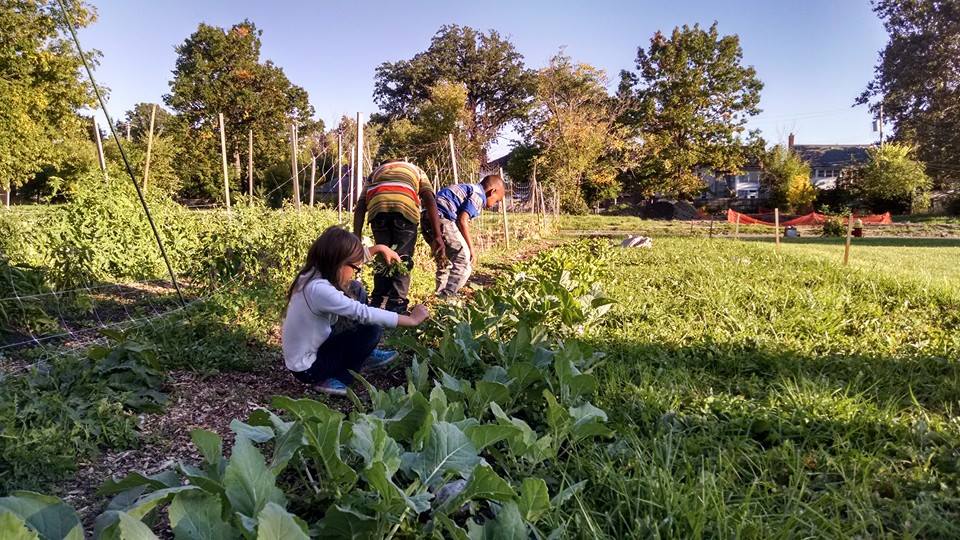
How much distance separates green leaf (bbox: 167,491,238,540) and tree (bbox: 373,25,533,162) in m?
46.4

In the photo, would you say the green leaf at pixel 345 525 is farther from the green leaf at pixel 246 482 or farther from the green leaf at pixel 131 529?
the green leaf at pixel 131 529

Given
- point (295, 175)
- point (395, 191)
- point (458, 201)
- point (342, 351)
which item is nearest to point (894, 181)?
point (458, 201)

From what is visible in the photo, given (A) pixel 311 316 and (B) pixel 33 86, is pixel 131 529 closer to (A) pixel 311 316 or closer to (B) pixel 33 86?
(A) pixel 311 316

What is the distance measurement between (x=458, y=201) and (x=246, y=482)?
460 centimetres

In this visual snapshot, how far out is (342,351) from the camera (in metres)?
2.95

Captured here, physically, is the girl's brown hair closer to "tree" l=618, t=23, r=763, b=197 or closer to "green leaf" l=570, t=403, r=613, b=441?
"green leaf" l=570, t=403, r=613, b=441

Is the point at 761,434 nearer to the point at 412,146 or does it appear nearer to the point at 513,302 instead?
the point at 513,302

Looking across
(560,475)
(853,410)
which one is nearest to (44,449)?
(560,475)

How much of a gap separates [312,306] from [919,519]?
2.41 m

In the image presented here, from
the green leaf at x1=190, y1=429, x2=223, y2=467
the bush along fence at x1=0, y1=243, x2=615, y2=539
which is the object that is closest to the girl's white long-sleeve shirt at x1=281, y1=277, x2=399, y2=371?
the bush along fence at x1=0, y1=243, x2=615, y2=539

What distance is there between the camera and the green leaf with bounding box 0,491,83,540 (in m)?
1.05

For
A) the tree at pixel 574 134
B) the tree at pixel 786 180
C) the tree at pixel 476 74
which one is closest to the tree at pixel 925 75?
the tree at pixel 786 180

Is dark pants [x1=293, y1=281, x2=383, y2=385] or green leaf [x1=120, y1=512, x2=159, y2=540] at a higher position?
green leaf [x1=120, y1=512, x2=159, y2=540]

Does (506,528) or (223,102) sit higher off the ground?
(223,102)
